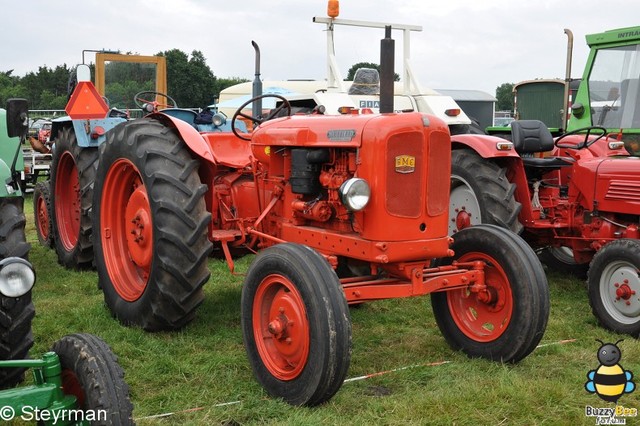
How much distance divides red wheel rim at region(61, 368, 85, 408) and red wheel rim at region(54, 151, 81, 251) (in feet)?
14.6

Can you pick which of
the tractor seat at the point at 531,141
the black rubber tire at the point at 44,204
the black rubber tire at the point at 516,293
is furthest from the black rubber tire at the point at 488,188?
the black rubber tire at the point at 44,204

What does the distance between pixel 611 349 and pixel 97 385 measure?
9.00ft

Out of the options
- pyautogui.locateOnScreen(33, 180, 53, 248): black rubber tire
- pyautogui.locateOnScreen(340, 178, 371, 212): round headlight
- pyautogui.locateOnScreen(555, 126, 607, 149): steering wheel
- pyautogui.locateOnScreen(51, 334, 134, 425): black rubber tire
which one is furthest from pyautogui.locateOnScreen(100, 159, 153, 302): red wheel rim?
pyautogui.locateOnScreen(555, 126, 607, 149): steering wheel

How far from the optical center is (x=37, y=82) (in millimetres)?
43219

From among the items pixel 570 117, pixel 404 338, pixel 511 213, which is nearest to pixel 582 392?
pixel 404 338

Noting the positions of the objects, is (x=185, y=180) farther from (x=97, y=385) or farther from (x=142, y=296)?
(x=97, y=385)

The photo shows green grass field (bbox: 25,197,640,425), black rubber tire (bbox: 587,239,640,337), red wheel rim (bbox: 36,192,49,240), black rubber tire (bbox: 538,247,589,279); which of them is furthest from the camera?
red wheel rim (bbox: 36,192,49,240)

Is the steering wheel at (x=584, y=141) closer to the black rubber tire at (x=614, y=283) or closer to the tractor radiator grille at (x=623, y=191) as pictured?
the tractor radiator grille at (x=623, y=191)

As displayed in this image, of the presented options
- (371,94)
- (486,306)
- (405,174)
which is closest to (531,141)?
(486,306)

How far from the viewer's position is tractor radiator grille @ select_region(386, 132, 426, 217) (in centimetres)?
347

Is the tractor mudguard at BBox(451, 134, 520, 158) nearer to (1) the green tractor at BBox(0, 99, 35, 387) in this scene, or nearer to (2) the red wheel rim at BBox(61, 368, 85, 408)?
(1) the green tractor at BBox(0, 99, 35, 387)

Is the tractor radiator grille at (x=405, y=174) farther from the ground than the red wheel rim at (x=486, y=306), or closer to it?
farther from the ground

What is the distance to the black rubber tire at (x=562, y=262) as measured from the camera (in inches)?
247

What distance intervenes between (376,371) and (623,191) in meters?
2.58
